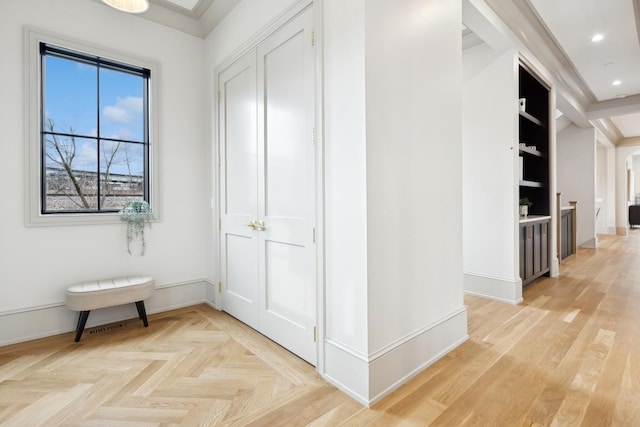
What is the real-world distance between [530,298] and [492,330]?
4.10ft

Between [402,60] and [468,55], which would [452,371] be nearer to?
[402,60]

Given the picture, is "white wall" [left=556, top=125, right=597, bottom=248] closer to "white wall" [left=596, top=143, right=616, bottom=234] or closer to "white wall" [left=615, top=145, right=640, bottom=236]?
"white wall" [left=596, top=143, right=616, bottom=234]

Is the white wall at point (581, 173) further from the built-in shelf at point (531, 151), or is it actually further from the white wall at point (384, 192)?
the white wall at point (384, 192)

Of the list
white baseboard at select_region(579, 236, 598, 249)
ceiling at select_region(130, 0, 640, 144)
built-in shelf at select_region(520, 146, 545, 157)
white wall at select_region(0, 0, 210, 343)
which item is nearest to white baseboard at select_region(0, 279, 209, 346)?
white wall at select_region(0, 0, 210, 343)

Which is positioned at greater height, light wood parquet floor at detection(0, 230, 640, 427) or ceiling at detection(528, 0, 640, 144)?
ceiling at detection(528, 0, 640, 144)

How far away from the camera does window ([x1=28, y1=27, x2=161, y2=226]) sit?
2.52m

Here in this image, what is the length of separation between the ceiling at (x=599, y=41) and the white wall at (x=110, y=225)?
11.9 ft

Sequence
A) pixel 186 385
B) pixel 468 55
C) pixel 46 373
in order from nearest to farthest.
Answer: pixel 186 385 → pixel 46 373 → pixel 468 55

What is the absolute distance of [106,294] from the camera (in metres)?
2.56

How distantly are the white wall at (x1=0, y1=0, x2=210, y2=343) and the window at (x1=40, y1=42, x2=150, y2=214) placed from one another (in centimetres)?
16

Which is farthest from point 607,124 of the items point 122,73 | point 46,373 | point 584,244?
point 46,373

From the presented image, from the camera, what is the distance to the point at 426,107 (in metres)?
2.11

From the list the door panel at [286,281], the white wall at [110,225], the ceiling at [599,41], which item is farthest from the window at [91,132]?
the ceiling at [599,41]

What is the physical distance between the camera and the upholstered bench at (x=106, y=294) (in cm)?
249
